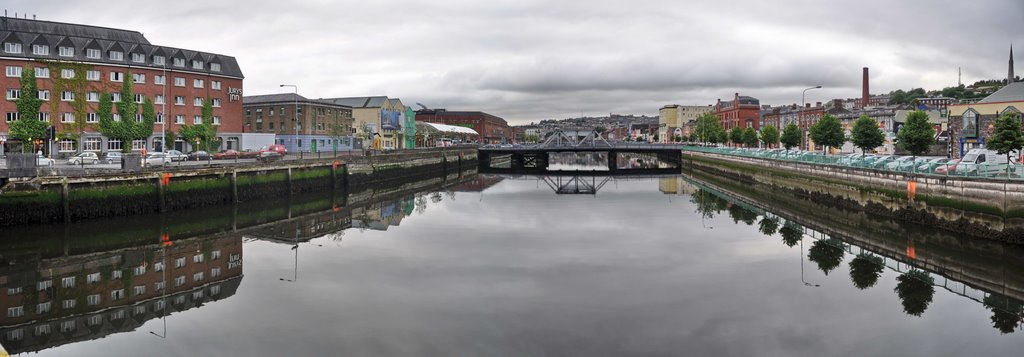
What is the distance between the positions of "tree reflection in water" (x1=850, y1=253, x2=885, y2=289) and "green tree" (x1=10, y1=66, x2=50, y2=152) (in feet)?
180

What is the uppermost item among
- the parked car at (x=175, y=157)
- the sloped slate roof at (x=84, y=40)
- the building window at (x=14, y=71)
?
the sloped slate roof at (x=84, y=40)

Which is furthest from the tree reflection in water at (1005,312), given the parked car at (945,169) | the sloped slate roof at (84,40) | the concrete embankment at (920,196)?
the sloped slate roof at (84,40)

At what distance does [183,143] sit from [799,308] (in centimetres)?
6104

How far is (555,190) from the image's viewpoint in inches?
2259

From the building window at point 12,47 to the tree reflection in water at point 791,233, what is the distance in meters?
55.0

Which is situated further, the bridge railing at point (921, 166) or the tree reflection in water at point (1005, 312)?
the bridge railing at point (921, 166)

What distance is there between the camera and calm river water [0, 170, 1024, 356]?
15070 millimetres

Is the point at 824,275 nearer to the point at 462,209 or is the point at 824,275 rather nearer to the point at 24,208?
the point at 462,209

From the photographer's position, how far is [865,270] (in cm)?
2272

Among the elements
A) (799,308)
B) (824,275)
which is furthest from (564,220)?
(799,308)

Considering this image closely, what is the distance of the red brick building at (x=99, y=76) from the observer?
5150 centimetres

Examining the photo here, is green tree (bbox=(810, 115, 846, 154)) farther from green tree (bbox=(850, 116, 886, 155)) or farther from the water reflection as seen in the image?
the water reflection

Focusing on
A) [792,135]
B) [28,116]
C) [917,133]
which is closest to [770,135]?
[792,135]

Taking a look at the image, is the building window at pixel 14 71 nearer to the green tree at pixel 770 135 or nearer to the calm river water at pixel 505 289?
the calm river water at pixel 505 289
